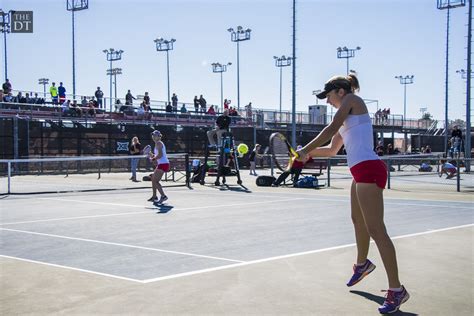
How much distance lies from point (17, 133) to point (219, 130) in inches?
582

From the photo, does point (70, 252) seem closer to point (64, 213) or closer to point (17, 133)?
point (64, 213)

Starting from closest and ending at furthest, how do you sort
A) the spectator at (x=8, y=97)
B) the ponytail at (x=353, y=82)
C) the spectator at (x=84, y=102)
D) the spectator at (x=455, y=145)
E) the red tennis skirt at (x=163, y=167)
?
the ponytail at (x=353, y=82) → the red tennis skirt at (x=163, y=167) → the spectator at (x=455, y=145) → the spectator at (x=8, y=97) → the spectator at (x=84, y=102)

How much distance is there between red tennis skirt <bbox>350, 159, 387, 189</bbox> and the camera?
5.27m

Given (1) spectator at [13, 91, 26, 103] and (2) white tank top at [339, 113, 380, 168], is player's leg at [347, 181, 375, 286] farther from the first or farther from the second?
(1) spectator at [13, 91, 26, 103]

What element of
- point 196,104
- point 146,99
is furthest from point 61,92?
point 196,104

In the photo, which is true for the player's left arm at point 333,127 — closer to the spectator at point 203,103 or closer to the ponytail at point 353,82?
the ponytail at point 353,82

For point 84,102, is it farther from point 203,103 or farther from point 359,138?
point 359,138

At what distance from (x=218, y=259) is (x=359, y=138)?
2.60 metres

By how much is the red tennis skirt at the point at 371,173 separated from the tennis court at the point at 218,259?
1025 millimetres

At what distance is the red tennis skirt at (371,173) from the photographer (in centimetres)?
527

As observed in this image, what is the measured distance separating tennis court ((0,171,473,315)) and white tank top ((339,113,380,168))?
1.22 m

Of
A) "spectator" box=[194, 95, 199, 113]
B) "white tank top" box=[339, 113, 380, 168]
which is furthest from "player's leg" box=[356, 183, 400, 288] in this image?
"spectator" box=[194, 95, 199, 113]

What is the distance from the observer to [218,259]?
285 inches

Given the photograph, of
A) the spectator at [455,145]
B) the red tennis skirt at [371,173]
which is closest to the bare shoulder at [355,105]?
the red tennis skirt at [371,173]
